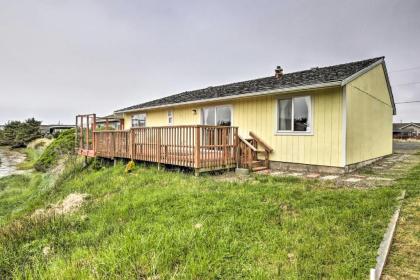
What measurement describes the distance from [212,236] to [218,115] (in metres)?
8.57

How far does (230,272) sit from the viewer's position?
2.67 m

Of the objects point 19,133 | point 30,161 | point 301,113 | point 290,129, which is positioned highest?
point 301,113

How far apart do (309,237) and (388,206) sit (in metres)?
2.00

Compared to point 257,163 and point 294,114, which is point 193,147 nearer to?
point 257,163

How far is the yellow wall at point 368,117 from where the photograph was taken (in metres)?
8.42

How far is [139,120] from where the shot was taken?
17.0 m

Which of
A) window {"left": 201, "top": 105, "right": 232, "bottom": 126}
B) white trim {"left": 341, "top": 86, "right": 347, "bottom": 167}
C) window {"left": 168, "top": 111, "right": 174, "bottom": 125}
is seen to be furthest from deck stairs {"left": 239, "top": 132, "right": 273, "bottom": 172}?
window {"left": 168, "top": 111, "right": 174, "bottom": 125}

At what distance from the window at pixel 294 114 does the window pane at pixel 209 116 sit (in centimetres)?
344

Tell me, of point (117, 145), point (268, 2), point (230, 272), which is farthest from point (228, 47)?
point (230, 272)

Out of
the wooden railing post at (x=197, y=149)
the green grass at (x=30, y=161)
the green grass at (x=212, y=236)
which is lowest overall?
the green grass at (x=30, y=161)

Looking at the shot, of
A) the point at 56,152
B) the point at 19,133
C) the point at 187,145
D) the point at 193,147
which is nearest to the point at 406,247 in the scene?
the point at 193,147

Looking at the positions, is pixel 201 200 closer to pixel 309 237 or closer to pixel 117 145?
pixel 309 237

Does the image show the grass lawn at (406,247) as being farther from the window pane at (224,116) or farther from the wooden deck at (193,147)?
the window pane at (224,116)

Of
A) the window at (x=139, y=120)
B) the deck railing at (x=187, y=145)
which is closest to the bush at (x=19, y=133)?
the window at (x=139, y=120)
